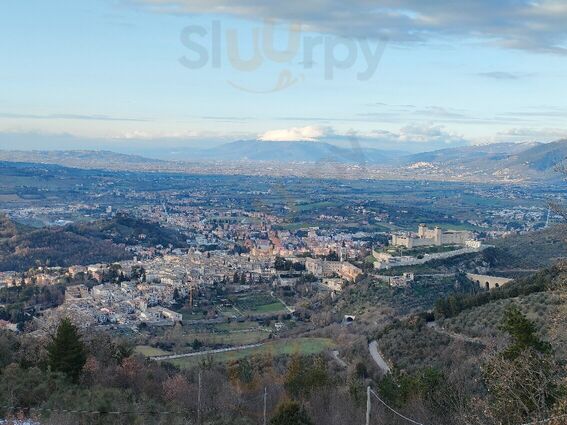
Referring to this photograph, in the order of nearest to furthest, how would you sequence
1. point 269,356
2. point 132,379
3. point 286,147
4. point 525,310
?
point 132,379 → point 525,310 → point 269,356 → point 286,147

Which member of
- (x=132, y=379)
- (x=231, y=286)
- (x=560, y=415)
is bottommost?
(x=231, y=286)

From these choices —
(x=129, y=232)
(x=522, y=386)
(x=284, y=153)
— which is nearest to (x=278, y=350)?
(x=522, y=386)

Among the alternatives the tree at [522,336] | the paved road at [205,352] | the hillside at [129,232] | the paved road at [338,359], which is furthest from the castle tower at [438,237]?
the tree at [522,336]

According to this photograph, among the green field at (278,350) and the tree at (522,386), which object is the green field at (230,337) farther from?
the tree at (522,386)

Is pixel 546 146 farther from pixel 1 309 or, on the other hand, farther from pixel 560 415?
pixel 560 415

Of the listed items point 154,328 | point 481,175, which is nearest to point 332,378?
point 154,328

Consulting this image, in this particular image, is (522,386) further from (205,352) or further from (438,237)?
(438,237)
